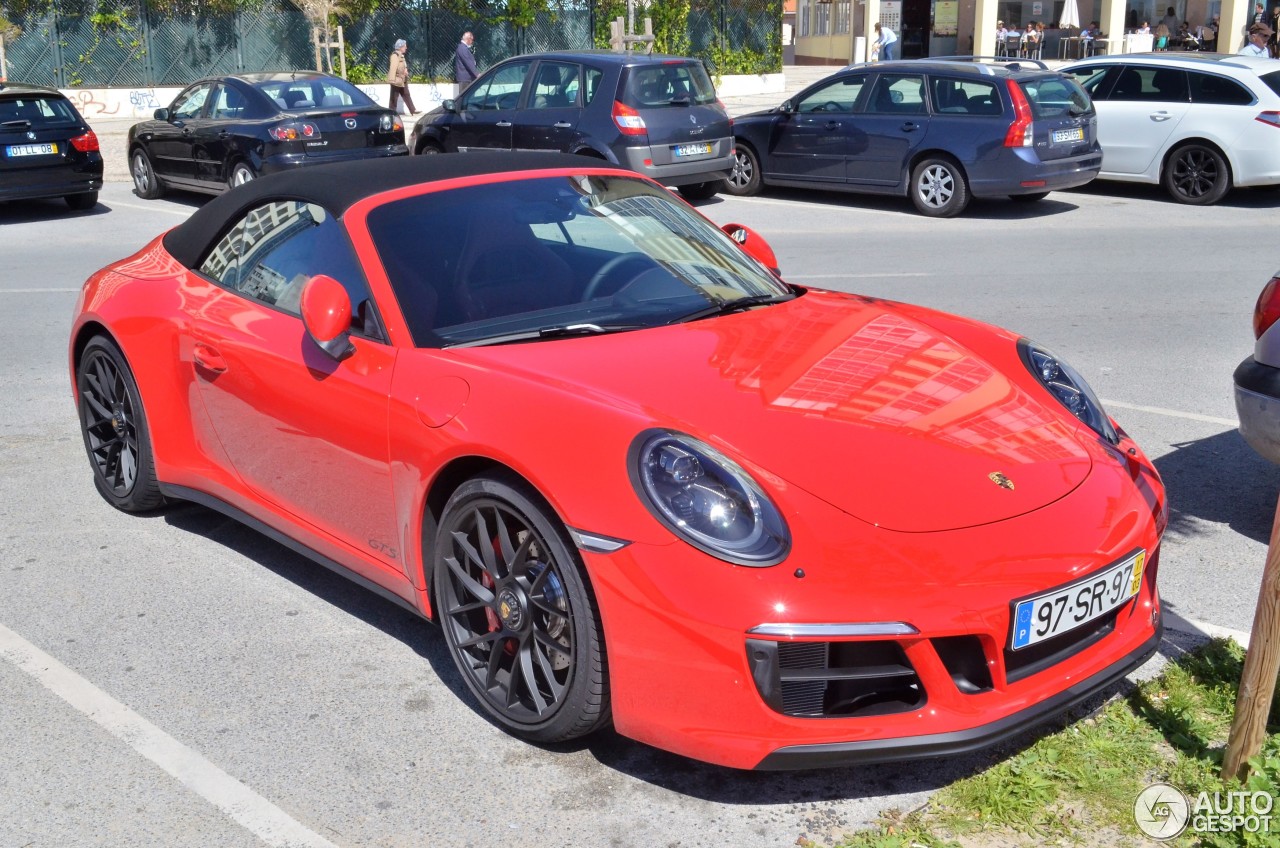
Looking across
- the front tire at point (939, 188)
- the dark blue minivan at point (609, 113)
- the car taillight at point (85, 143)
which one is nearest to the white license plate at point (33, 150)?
the car taillight at point (85, 143)

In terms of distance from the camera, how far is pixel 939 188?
14141 mm

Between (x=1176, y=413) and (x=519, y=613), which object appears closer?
(x=519, y=613)

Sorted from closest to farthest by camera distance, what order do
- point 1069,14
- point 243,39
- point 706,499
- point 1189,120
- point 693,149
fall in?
point 706,499, point 1189,120, point 693,149, point 243,39, point 1069,14

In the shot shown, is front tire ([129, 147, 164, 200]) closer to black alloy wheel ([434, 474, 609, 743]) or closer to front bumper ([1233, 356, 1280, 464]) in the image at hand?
black alloy wheel ([434, 474, 609, 743])

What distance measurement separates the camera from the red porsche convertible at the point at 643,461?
3049 mm

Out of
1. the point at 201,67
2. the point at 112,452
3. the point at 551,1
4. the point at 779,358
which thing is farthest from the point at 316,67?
the point at 779,358

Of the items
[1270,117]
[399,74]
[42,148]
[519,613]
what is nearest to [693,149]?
[1270,117]

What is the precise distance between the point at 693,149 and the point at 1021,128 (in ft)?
11.3

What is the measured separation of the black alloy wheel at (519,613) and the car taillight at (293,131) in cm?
1164

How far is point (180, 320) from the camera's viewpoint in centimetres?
480

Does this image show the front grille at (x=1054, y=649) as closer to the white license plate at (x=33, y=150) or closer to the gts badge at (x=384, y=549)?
the gts badge at (x=384, y=549)

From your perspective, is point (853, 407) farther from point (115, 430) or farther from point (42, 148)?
point (42, 148)

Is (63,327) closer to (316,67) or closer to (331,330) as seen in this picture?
(331,330)

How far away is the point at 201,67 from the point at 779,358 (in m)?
27.7
